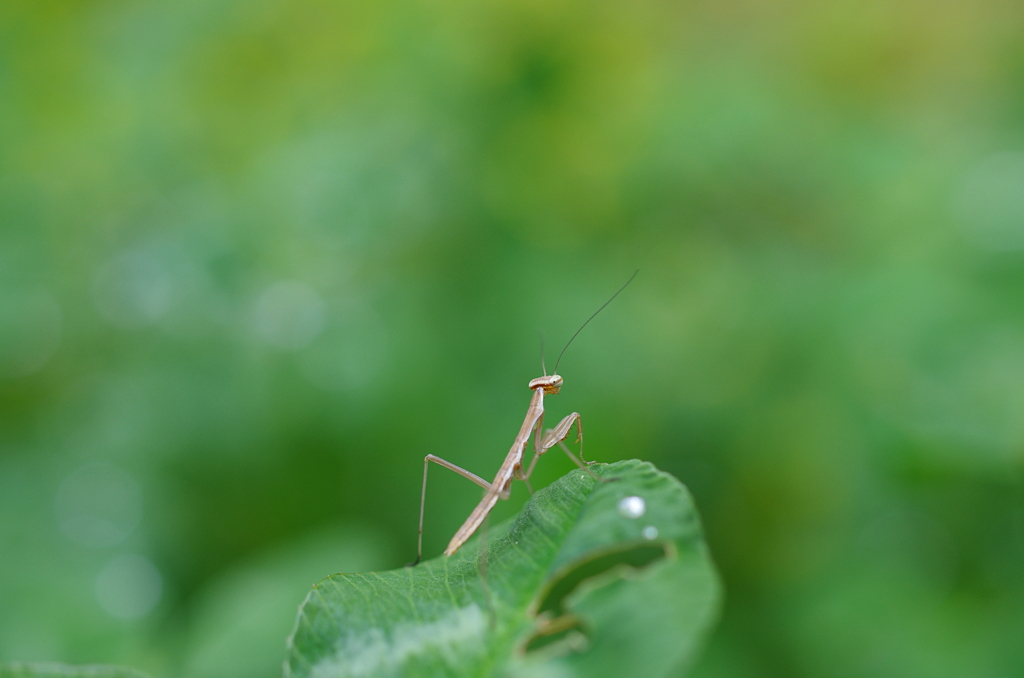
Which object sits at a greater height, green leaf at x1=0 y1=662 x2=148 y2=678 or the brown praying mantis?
green leaf at x1=0 y1=662 x2=148 y2=678

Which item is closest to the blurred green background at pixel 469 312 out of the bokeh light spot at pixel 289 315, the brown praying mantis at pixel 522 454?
the bokeh light spot at pixel 289 315

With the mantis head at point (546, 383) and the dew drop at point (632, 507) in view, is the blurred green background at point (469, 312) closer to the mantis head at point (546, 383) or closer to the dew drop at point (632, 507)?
the mantis head at point (546, 383)

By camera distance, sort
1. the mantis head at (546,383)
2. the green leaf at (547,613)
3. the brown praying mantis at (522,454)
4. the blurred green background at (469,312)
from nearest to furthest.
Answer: the green leaf at (547,613), the brown praying mantis at (522,454), the mantis head at (546,383), the blurred green background at (469,312)

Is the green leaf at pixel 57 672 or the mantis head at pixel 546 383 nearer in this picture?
the green leaf at pixel 57 672

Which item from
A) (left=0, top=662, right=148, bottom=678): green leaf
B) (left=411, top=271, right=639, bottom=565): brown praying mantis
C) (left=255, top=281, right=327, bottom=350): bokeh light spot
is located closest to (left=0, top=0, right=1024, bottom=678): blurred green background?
(left=255, top=281, right=327, bottom=350): bokeh light spot

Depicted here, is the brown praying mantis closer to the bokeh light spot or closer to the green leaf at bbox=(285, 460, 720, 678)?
the green leaf at bbox=(285, 460, 720, 678)

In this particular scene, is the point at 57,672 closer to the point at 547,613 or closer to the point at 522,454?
the point at 547,613
